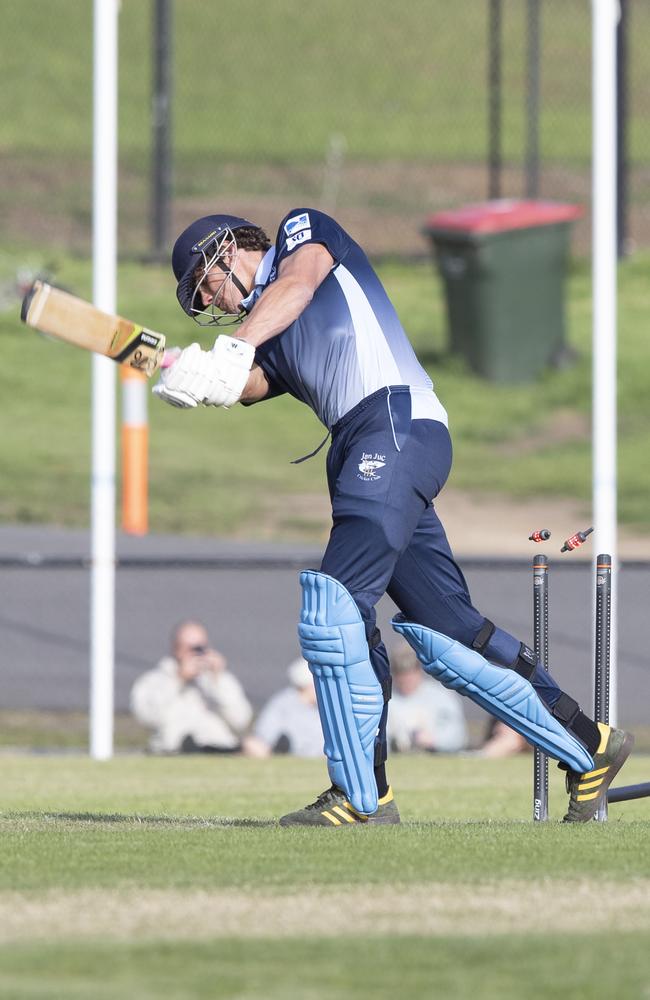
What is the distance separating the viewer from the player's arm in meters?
5.61

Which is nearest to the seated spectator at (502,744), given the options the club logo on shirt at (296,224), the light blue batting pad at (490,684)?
the light blue batting pad at (490,684)

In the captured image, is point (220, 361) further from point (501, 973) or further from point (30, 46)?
point (30, 46)

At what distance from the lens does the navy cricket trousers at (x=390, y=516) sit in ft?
18.7

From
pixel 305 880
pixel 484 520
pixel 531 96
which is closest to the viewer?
pixel 305 880

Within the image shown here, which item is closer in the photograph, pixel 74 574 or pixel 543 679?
pixel 543 679

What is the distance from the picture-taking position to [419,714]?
12.0 metres

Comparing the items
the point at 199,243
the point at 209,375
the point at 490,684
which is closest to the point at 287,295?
the point at 209,375

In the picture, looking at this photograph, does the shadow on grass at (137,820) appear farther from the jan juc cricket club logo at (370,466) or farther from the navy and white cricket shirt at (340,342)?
the navy and white cricket shirt at (340,342)

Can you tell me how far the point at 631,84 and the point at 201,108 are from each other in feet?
29.4

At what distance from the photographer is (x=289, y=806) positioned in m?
8.09

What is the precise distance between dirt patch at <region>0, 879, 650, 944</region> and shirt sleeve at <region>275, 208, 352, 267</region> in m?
2.07

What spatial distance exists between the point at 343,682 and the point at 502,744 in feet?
20.5

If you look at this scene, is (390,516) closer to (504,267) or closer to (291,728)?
(291,728)

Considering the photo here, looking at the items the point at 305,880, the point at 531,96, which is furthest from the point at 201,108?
the point at 305,880
